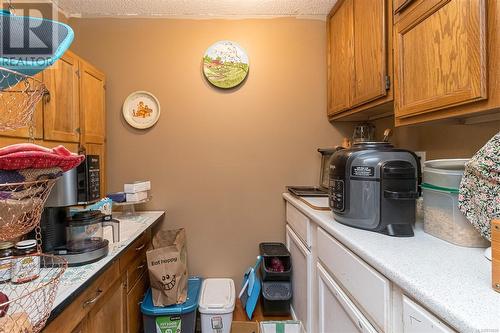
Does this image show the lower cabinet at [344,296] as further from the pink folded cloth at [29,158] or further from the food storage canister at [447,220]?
the pink folded cloth at [29,158]

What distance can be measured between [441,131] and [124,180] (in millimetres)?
2098

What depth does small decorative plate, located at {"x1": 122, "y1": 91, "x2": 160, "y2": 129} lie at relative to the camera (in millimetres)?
2068

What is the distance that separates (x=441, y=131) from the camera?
53.3 inches

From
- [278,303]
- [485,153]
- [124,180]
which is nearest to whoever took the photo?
[485,153]

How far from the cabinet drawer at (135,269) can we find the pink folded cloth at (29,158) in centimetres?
112

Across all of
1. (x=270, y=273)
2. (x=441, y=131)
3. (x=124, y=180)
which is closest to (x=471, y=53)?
(x=441, y=131)

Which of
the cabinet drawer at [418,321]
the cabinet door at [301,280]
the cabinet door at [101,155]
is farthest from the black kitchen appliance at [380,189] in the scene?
the cabinet door at [101,155]

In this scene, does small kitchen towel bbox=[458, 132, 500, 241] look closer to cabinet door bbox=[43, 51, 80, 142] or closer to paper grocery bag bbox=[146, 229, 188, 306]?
paper grocery bag bbox=[146, 229, 188, 306]

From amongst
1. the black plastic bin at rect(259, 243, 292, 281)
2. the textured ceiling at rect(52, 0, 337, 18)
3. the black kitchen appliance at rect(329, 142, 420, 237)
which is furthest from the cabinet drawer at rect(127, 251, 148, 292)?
the textured ceiling at rect(52, 0, 337, 18)

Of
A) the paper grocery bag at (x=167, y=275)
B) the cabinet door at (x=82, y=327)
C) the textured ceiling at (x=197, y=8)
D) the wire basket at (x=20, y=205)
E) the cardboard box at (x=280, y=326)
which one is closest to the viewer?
the wire basket at (x=20, y=205)

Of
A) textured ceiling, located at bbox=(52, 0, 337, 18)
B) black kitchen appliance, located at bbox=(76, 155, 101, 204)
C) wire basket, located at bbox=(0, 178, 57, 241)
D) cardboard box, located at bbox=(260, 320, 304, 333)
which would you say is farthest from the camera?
textured ceiling, located at bbox=(52, 0, 337, 18)

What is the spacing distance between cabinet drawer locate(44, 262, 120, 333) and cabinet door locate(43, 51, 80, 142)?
0.80 m

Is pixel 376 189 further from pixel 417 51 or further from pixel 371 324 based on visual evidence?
pixel 417 51

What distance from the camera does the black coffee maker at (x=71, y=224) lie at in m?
1.03
